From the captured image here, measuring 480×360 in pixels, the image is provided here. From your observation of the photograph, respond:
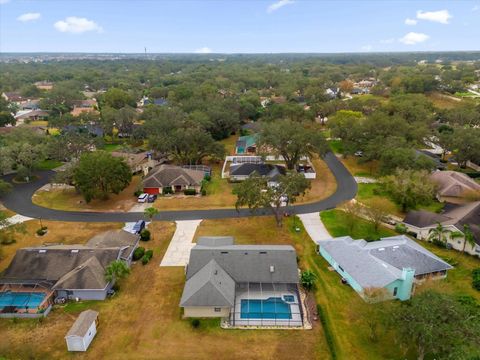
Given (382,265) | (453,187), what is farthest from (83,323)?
(453,187)

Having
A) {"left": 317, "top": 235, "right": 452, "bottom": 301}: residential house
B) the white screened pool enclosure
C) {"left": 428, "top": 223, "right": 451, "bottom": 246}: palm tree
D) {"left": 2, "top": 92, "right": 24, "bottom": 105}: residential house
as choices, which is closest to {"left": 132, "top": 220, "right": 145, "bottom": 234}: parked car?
the white screened pool enclosure

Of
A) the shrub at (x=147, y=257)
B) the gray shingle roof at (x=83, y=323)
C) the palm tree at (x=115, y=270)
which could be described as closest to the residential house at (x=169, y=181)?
the shrub at (x=147, y=257)

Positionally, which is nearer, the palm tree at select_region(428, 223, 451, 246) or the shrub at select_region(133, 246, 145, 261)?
the shrub at select_region(133, 246, 145, 261)

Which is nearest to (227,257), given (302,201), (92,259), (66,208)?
(92,259)

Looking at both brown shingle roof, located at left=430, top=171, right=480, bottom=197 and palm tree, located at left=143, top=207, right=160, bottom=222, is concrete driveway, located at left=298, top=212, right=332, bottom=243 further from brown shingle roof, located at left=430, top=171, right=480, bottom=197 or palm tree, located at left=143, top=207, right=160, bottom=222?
brown shingle roof, located at left=430, top=171, right=480, bottom=197

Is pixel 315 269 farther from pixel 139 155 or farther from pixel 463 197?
pixel 139 155

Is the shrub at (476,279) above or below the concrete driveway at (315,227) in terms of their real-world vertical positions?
above

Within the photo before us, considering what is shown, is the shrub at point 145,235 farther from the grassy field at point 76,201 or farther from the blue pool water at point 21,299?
the blue pool water at point 21,299
